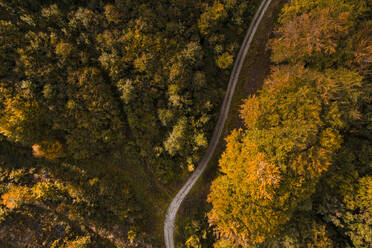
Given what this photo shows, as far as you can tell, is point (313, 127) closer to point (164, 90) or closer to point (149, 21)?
point (164, 90)

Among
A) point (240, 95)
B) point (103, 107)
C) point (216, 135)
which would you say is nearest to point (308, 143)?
point (240, 95)

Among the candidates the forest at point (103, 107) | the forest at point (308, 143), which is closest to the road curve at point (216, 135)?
the forest at point (103, 107)

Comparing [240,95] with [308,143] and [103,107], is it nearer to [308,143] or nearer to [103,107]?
[308,143]

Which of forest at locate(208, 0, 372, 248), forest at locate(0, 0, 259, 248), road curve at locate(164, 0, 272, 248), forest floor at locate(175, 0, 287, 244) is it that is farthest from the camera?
road curve at locate(164, 0, 272, 248)

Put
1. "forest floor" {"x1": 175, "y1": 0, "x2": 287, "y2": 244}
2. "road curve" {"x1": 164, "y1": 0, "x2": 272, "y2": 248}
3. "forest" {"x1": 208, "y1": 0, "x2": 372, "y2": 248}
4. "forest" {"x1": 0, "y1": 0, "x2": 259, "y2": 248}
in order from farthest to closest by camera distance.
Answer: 1. "road curve" {"x1": 164, "y1": 0, "x2": 272, "y2": 248}
2. "forest floor" {"x1": 175, "y1": 0, "x2": 287, "y2": 244}
3. "forest" {"x1": 0, "y1": 0, "x2": 259, "y2": 248}
4. "forest" {"x1": 208, "y1": 0, "x2": 372, "y2": 248}

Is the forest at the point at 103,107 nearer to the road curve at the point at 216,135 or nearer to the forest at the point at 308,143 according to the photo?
the road curve at the point at 216,135

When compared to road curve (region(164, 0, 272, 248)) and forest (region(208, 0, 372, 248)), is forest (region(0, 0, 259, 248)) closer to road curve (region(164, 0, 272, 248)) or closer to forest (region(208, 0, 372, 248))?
road curve (region(164, 0, 272, 248))

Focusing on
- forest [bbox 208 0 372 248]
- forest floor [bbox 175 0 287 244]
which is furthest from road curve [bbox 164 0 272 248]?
forest [bbox 208 0 372 248]
